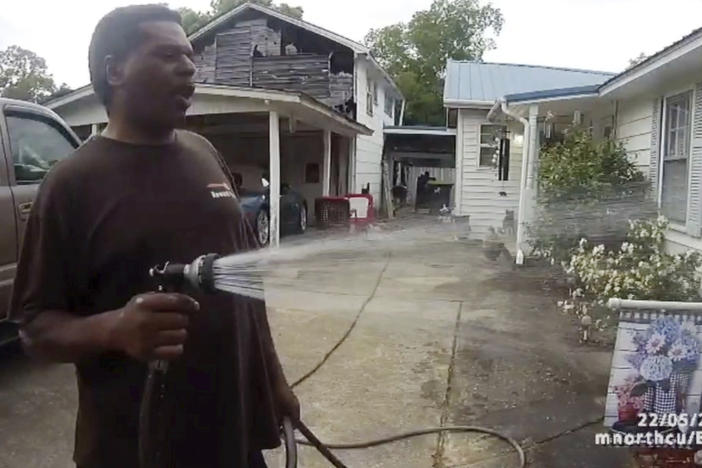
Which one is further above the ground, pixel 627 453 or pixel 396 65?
pixel 396 65

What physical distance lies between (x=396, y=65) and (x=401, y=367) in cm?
3141

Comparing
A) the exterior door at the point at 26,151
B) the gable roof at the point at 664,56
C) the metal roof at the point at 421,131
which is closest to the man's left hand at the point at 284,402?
the exterior door at the point at 26,151

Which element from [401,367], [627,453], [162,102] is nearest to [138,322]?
[162,102]

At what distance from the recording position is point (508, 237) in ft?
38.1

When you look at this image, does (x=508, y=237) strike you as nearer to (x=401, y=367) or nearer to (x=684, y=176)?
(x=684, y=176)

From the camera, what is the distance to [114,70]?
1.30m

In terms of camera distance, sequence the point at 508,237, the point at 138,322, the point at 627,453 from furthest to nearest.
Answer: the point at 508,237 → the point at 627,453 → the point at 138,322

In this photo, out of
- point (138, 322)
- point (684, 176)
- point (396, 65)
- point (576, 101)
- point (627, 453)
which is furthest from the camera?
point (396, 65)

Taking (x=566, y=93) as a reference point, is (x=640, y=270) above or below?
below

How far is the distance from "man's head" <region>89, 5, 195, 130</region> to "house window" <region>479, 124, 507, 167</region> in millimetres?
12093

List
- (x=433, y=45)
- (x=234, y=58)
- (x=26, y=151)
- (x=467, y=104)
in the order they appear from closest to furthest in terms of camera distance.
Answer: (x=26, y=151) → (x=467, y=104) → (x=234, y=58) → (x=433, y=45)

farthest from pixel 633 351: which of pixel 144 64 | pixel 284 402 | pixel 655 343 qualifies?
pixel 144 64

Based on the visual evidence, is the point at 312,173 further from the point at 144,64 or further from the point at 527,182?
the point at 144,64

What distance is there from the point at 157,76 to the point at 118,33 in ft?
0.40
